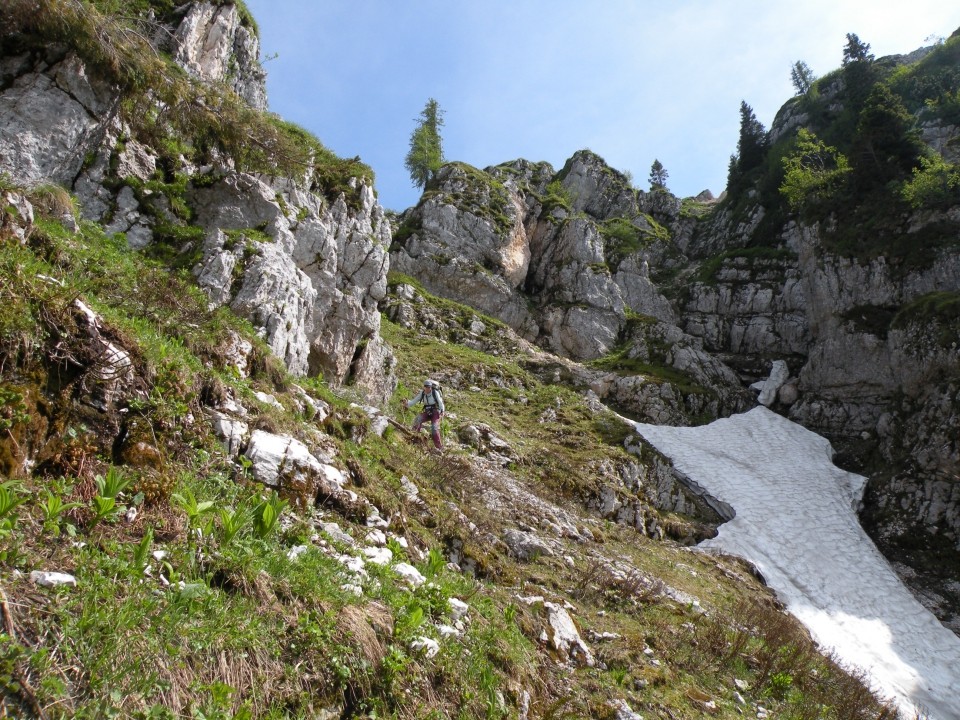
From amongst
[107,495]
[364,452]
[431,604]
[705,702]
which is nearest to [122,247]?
[364,452]

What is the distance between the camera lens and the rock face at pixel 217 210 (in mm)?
10852

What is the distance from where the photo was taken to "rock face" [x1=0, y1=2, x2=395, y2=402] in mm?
10852

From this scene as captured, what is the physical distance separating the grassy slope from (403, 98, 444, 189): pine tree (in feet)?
185

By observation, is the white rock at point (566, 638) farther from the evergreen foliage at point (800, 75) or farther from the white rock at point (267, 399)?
the evergreen foliage at point (800, 75)

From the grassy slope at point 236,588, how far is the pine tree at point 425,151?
56367 millimetres

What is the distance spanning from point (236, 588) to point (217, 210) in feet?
38.8

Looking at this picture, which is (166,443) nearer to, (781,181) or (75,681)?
(75,681)

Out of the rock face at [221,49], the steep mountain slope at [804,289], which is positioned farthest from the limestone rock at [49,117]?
the steep mountain slope at [804,289]

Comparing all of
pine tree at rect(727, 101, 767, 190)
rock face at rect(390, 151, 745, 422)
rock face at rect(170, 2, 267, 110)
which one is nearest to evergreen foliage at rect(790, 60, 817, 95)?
pine tree at rect(727, 101, 767, 190)

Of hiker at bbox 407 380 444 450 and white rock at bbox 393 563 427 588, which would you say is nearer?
white rock at bbox 393 563 427 588

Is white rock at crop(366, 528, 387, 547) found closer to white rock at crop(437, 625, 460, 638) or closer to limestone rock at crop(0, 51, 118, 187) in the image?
white rock at crop(437, 625, 460, 638)

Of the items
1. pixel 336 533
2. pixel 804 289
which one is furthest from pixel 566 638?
pixel 804 289

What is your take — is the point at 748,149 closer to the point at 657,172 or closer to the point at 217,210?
the point at 657,172

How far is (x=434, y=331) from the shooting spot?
102 feet
